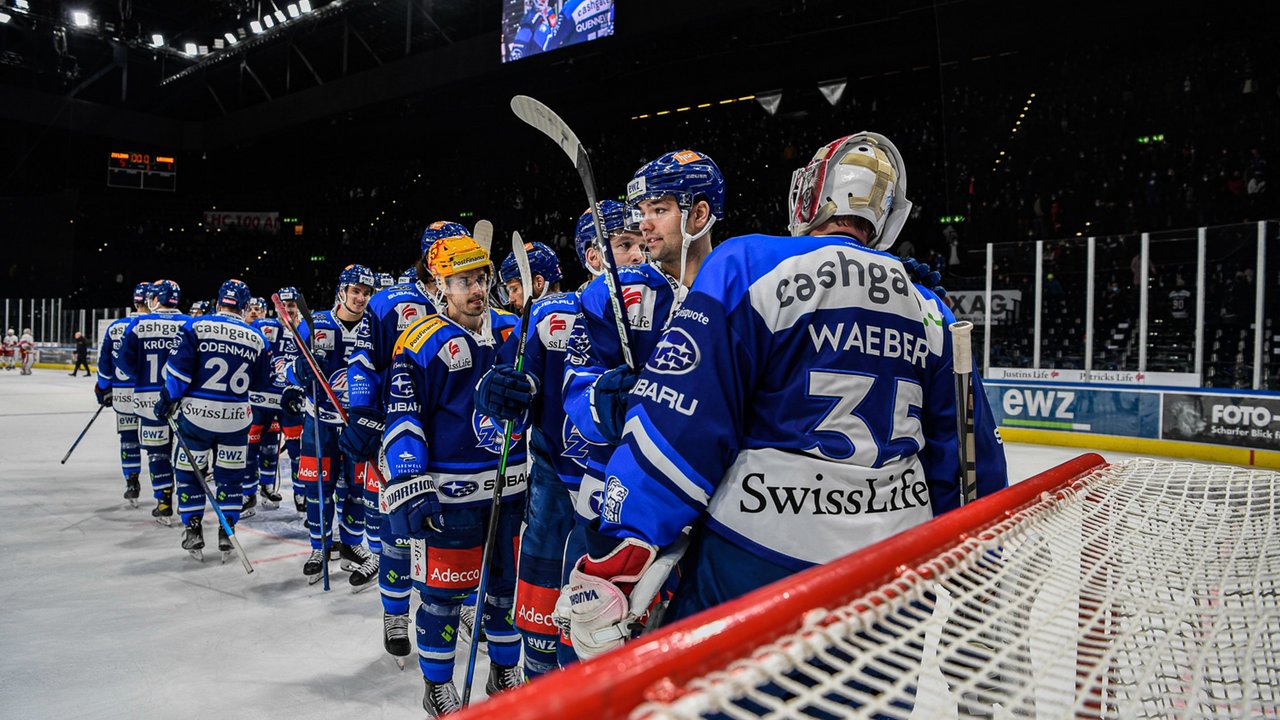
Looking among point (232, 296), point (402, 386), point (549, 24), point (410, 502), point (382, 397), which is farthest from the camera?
point (549, 24)

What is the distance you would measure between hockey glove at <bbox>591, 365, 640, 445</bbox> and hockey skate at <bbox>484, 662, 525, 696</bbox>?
1.44 metres

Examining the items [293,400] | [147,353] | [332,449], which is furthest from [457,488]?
[147,353]

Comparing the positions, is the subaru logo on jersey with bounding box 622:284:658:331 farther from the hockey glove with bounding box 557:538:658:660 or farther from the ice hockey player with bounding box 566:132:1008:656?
the hockey glove with bounding box 557:538:658:660

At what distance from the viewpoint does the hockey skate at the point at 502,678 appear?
279 cm

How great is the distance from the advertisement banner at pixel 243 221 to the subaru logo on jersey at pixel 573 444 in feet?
77.8

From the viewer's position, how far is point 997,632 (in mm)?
902

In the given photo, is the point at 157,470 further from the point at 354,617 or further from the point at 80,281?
the point at 80,281

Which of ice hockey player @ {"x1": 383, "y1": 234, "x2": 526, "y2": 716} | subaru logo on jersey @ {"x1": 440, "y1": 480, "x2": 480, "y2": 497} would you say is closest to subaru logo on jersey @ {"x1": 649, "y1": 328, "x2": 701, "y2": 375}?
ice hockey player @ {"x1": 383, "y1": 234, "x2": 526, "y2": 716}

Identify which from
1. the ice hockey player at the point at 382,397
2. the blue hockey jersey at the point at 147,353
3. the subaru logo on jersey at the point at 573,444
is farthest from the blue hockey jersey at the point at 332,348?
the subaru logo on jersey at the point at 573,444

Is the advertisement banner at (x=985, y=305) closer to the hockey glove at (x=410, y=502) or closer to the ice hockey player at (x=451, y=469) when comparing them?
the ice hockey player at (x=451, y=469)

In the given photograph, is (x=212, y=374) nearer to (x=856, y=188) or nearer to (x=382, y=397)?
(x=382, y=397)

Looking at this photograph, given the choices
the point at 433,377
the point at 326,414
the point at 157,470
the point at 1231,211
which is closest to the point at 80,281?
the point at 157,470

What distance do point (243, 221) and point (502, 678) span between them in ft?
79.0

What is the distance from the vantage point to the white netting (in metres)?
0.67
